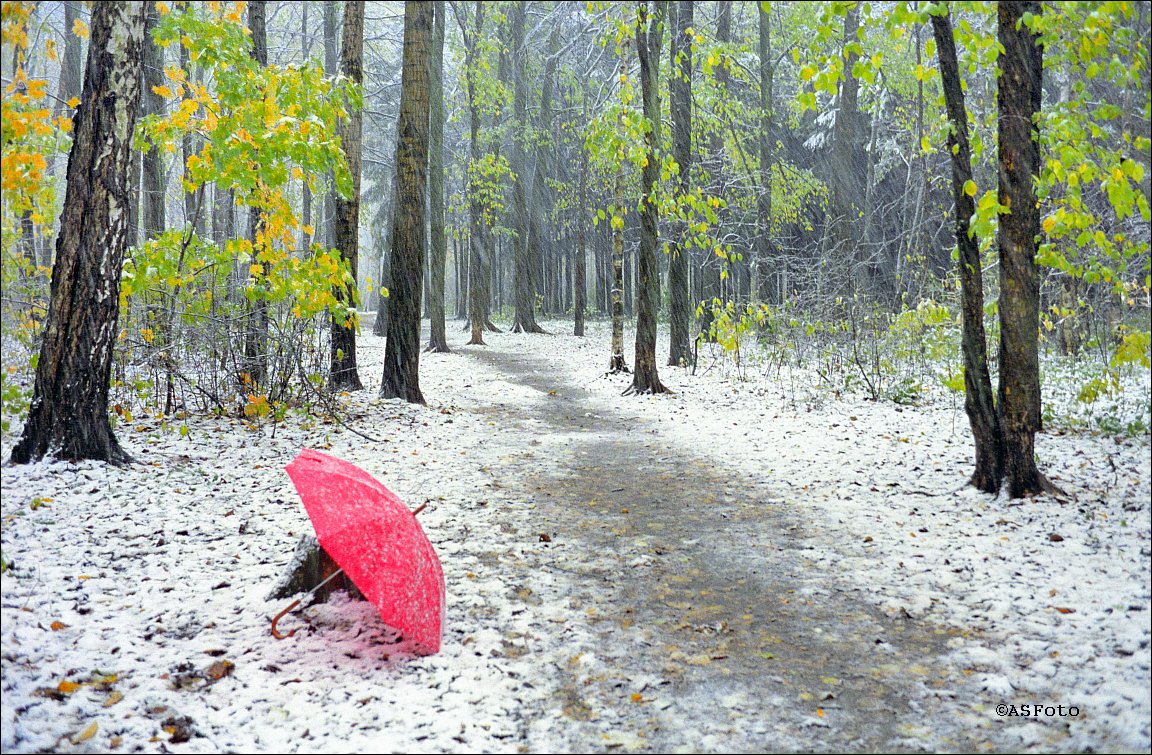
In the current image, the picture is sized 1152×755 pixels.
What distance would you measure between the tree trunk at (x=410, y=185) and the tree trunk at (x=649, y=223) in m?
3.01

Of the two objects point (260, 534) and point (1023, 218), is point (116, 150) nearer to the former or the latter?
point (260, 534)

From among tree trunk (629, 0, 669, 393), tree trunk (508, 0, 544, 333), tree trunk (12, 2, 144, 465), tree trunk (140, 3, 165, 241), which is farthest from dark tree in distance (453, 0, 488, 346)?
tree trunk (12, 2, 144, 465)

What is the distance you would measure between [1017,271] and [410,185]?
7232mm

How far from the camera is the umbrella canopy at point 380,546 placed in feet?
10.9

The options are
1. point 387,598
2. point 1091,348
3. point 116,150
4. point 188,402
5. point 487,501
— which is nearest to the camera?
point 387,598

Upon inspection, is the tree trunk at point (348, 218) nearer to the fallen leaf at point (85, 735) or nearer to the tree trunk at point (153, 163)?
the tree trunk at point (153, 163)

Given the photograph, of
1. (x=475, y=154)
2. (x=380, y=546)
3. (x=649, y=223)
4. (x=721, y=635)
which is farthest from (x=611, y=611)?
(x=475, y=154)

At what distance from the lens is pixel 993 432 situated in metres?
5.50

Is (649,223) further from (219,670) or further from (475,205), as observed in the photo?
(475,205)

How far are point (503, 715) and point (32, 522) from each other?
345cm

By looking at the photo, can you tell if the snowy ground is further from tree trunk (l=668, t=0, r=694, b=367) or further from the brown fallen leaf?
tree trunk (l=668, t=0, r=694, b=367)

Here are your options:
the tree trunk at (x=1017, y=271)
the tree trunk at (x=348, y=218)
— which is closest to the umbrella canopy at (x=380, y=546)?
the tree trunk at (x=1017, y=271)

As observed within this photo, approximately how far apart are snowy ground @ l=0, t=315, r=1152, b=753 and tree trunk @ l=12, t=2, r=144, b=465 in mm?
431

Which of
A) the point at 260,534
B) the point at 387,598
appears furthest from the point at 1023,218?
the point at 260,534
